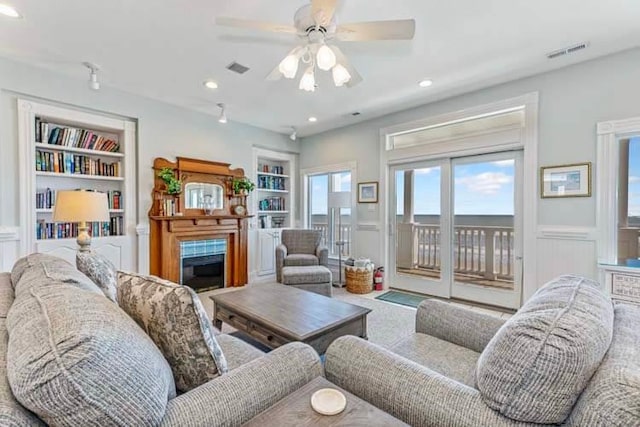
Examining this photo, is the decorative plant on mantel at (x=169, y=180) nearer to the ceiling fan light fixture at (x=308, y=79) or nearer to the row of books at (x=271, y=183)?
the row of books at (x=271, y=183)

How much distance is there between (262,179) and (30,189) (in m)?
3.15

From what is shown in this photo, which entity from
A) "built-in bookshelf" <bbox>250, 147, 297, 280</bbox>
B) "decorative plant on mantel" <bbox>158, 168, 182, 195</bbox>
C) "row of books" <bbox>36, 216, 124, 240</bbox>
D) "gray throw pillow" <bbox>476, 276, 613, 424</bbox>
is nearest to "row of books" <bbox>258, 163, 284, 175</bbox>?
"built-in bookshelf" <bbox>250, 147, 297, 280</bbox>

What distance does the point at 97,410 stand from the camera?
684 mm

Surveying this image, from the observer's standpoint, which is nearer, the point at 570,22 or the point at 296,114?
the point at 570,22

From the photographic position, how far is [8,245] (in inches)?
122

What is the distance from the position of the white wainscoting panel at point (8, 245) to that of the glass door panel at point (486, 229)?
16.3 ft

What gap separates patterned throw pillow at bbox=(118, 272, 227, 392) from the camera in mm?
1073

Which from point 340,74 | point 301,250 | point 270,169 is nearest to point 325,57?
point 340,74

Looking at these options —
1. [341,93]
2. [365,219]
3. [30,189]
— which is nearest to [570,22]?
[341,93]

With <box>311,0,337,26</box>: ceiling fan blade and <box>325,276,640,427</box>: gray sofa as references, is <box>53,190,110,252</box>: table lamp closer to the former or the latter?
<box>311,0,337,26</box>: ceiling fan blade

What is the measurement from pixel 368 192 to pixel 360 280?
140cm

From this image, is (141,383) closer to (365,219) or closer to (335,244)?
(365,219)

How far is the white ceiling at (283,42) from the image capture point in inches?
88.0

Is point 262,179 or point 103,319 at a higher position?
point 262,179
